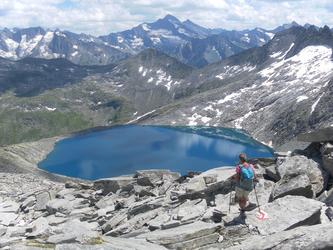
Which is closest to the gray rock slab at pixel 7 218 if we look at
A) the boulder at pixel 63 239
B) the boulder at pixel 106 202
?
the boulder at pixel 106 202

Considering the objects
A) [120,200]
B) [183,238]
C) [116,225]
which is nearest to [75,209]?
[120,200]

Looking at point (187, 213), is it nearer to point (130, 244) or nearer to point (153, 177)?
point (130, 244)

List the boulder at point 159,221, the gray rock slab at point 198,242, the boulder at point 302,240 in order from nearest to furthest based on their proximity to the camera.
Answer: the boulder at point 302,240 < the gray rock slab at point 198,242 < the boulder at point 159,221

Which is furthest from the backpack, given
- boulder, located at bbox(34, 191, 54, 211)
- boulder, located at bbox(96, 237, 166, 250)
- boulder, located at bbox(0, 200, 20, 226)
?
boulder, located at bbox(34, 191, 54, 211)

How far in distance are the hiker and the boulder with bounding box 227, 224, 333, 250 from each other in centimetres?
599

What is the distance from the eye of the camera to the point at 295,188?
27.1 meters

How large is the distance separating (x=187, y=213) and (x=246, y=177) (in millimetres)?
6343

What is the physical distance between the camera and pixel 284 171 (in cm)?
3136

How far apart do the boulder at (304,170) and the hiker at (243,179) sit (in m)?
5.05

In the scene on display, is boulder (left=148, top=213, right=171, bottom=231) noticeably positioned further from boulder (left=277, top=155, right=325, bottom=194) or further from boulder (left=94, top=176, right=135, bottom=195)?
boulder (left=94, top=176, right=135, bottom=195)

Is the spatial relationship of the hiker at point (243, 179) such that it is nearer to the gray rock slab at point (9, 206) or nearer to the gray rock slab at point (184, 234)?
the gray rock slab at point (184, 234)

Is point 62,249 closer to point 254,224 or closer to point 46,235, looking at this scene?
point 46,235

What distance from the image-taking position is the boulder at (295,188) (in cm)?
2705

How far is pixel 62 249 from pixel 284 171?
55.9ft
